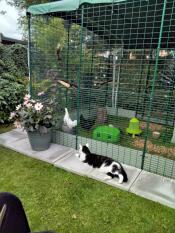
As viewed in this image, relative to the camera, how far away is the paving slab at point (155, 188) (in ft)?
7.38

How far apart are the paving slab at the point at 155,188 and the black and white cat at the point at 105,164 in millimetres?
202

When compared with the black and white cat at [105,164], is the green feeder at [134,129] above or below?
above

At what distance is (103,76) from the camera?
494cm

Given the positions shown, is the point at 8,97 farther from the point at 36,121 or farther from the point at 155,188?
the point at 155,188

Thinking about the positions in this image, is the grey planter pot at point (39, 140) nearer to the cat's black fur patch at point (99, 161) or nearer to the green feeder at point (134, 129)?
the cat's black fur patch at point (99, 161)

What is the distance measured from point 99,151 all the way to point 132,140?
0.85m

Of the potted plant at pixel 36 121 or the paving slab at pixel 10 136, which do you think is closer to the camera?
the potted plant at pixel 36 121

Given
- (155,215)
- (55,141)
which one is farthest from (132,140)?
(155,215)

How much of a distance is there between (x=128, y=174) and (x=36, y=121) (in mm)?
1561

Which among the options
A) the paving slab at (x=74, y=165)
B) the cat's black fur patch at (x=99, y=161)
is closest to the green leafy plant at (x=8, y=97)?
the paving slab at (x=74, y=165)

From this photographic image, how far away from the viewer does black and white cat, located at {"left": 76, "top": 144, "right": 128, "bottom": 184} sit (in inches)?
100

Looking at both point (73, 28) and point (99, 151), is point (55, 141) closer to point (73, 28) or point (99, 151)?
point (99, 151)

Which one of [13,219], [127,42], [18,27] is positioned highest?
[18,27]

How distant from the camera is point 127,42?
5.05 metres
